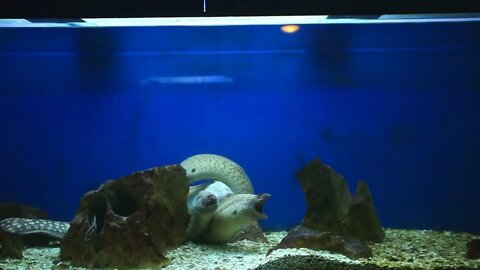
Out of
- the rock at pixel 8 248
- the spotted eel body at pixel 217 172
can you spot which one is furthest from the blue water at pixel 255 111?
the rock at pixel 8 248

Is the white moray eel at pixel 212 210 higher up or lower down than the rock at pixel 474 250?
higher up

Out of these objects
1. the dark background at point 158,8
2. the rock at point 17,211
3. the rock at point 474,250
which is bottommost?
the rock at point 474,250

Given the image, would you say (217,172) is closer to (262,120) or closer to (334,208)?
(262,120)

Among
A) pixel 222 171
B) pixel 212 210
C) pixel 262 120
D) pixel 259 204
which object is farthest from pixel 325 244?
pixel 262 120

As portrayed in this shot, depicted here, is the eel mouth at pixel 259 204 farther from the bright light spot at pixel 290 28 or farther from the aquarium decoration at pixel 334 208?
the bright light spot at pixel 290 28

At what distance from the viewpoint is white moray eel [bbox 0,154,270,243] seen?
418cm

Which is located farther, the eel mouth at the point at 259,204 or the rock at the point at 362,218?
the rock at the point at 362,218

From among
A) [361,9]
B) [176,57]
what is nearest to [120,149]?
[176,57]

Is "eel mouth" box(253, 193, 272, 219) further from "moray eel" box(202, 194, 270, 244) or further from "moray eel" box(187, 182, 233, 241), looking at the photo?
"moray eel" box(187, 182, 233, 241)

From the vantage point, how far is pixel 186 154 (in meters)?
5.74

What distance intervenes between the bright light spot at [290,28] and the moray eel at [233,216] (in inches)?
69.6

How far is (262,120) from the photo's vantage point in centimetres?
565

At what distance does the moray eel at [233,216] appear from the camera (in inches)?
163

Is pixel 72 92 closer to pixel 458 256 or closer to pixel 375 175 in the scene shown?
pixel 375 175
